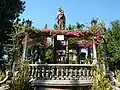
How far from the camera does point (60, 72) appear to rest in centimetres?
1234

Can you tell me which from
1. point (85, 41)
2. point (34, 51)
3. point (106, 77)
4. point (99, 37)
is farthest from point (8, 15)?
point (106, 77)

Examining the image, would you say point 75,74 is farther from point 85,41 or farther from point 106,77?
point 85,41

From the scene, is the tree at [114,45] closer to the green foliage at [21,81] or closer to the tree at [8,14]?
the tree at [8,14]

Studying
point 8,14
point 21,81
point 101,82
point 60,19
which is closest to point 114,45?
point 60,19

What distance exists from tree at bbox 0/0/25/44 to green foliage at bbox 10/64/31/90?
30.0 ft

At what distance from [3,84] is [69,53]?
629 cm

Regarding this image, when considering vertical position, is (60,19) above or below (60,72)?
above

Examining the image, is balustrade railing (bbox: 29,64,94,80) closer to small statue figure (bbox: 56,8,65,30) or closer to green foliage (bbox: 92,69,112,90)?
green foliage (bbox: 92,69,112,90)

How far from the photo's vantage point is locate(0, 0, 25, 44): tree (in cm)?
2059

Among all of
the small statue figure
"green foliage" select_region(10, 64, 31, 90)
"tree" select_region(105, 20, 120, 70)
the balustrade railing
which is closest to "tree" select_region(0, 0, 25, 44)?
the small statue figure

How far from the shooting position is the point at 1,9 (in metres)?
20.7

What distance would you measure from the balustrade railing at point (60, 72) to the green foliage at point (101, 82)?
78 centimetres

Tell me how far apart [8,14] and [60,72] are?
10831 mm

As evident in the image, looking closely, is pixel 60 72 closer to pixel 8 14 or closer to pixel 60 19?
pixel 60 19
